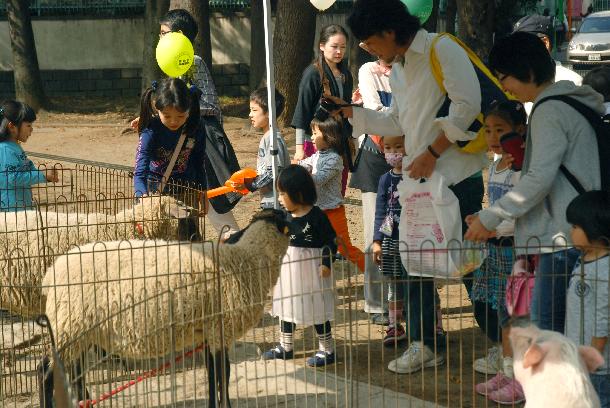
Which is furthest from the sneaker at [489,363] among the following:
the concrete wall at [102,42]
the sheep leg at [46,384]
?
the concrete wall at [102,42]

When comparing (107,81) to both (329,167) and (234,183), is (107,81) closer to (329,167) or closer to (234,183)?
(234,183)

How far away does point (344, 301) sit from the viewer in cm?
594

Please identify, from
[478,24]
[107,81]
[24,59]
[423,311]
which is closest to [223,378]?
[423,311]

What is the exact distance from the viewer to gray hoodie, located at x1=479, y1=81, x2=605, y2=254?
454 centimetres

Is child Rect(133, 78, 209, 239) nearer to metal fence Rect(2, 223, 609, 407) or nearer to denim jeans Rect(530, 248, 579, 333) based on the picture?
metal fence Rect(2, 223, 609, 407)

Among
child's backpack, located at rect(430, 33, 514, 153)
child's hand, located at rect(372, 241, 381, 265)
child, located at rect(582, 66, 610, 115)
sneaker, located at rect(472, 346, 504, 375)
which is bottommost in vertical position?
sneaker, located at rect(472, 346, 504, 375)

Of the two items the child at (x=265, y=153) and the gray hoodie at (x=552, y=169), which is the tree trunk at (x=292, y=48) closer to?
the child at (x=265, y=153)

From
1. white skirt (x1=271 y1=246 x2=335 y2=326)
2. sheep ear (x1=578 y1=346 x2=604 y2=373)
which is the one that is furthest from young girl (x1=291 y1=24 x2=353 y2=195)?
sheep ear (x1=578 y1=346 x2=604 y2=373)

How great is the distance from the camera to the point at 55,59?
840 inches

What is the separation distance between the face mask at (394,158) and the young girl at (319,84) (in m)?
1.15

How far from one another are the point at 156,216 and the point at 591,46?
801 inches

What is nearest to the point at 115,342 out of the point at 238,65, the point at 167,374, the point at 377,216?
the point at 167,374

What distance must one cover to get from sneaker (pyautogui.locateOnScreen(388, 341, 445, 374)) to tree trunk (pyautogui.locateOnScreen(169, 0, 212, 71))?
1026cm

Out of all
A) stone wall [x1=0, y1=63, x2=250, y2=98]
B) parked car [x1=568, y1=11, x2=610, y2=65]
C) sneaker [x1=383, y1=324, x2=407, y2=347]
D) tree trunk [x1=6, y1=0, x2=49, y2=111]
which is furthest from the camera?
parked car [x1=568, y1=11, x2=610, y2=65]
